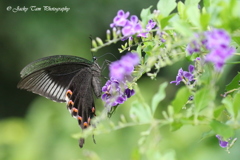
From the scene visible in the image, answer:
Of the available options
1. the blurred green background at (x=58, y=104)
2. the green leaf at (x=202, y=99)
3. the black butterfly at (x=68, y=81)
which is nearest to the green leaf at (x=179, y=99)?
the green leaf at (x=202, y=99)

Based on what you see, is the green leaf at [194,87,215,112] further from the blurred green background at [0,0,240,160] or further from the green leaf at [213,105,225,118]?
the blurred green background at [0,0,240,160]

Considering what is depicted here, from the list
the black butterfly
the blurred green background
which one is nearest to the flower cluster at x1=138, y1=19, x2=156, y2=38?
the black butterfly

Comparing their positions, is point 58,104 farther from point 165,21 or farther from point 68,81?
point 165,21

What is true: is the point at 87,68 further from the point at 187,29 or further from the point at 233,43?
the point at 187,29

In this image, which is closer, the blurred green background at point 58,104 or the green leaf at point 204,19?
the green leaf at point 204,19

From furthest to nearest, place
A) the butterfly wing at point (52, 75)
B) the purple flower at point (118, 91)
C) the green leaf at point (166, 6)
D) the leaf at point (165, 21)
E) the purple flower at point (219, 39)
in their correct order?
the butterfly wing at point (52, 75) → the purple flower at point (118, 91) → the green leaf at point (166, 6) → the leaf at point (165, 21) → the purple flower at point (219, 39)

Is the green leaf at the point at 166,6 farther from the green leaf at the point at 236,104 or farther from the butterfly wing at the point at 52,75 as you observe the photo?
the butterfly wing at the point at 52,75

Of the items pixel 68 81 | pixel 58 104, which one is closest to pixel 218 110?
pixel 68 81

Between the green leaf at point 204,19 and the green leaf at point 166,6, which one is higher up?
the green leaf at point 166,6
